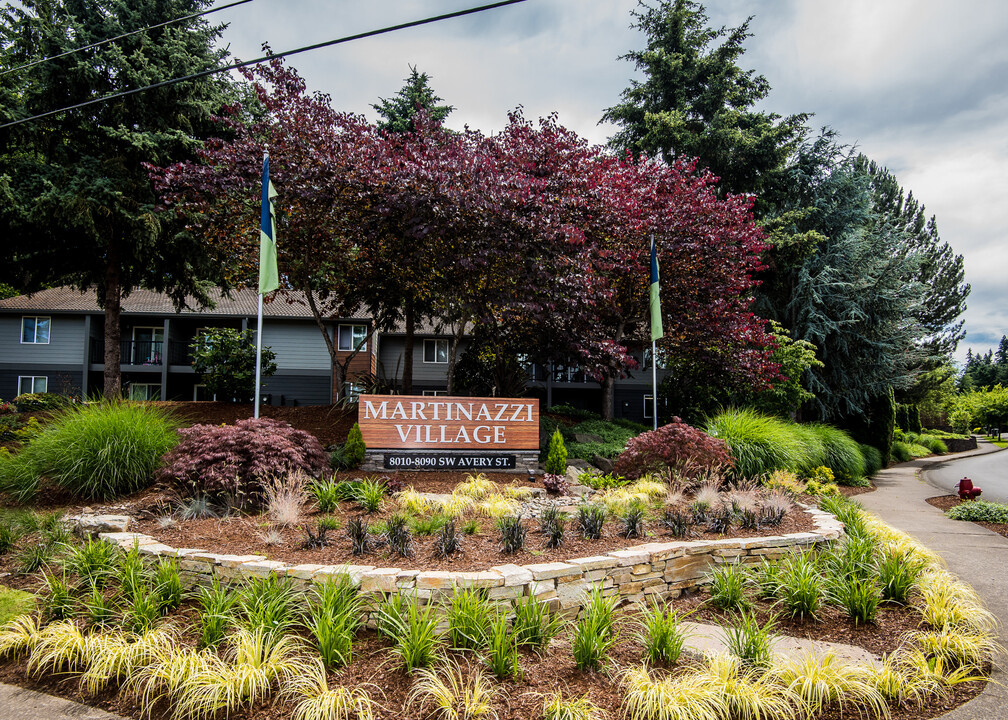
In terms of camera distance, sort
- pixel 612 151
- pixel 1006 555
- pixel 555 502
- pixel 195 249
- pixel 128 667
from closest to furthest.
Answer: pixel 128 667, pixel 1006 555, pixel 555 502, pixel 195 249, pixel 612 151

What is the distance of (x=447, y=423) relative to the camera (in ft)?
33.3

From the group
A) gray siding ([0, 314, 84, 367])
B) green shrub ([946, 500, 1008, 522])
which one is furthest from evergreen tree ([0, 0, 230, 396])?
green shrub ([946, 500, 1008, 522])

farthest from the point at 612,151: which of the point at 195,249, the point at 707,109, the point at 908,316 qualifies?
the point at 195,249

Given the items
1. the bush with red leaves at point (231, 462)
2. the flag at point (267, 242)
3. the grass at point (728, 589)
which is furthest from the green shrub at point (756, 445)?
the flag at point (267, 242)

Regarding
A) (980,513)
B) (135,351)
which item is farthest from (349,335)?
(980,513)

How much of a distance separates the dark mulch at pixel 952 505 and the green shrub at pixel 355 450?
9.68 m

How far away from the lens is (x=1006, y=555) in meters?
7.37

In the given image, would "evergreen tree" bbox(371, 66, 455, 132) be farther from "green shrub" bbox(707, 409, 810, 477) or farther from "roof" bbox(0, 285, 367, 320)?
"green shrub" bbox(707, 409, 810, 477)

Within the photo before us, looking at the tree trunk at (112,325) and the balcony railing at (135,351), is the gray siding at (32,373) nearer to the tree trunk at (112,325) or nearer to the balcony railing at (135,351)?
the balcony railing at (135,351)

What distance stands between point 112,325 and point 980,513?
18700 millimetres

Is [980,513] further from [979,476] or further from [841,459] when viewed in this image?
[979,476]

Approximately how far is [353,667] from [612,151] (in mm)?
24505

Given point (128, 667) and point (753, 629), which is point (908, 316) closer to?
point (753, 629)

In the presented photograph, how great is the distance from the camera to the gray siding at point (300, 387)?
23406 millimetres
